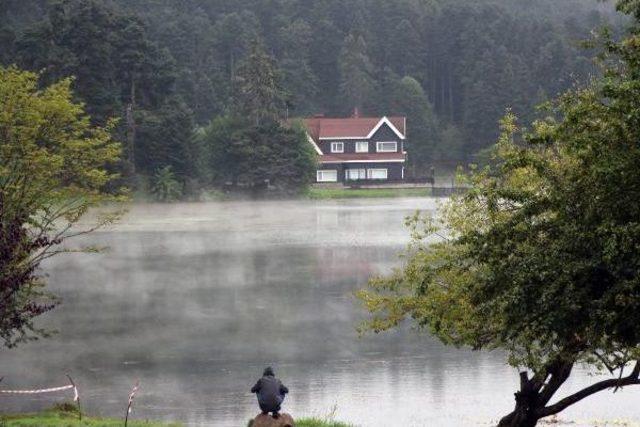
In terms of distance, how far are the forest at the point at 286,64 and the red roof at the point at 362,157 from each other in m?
9.47

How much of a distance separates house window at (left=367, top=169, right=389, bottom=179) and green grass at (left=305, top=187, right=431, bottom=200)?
8.57m

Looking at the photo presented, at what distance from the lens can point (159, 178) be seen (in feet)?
312

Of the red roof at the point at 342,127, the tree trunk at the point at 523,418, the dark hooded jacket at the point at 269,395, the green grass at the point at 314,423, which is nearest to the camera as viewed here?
the dark hooded jacket at the point at 269,395

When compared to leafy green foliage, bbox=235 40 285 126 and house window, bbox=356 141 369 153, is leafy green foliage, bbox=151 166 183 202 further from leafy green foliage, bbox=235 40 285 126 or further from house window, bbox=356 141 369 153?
house window, bbox=356 141 369 153

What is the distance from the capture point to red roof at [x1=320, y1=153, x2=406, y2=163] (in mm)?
116938

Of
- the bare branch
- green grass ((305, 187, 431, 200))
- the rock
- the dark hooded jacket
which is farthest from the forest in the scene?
the rock

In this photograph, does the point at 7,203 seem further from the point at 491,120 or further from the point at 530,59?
the point at 530,59

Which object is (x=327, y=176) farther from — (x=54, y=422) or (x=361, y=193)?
(x=54, y=422)

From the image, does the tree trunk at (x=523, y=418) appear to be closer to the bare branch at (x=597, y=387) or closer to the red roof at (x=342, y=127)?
the bare branch at (x=597, y=387)

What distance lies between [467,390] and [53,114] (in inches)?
475

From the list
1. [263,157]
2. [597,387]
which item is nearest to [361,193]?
[263,157]

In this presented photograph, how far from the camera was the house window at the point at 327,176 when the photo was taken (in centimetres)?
11781

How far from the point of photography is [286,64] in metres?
149

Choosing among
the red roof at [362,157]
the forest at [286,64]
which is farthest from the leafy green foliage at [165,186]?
the red roof at [362,157]
